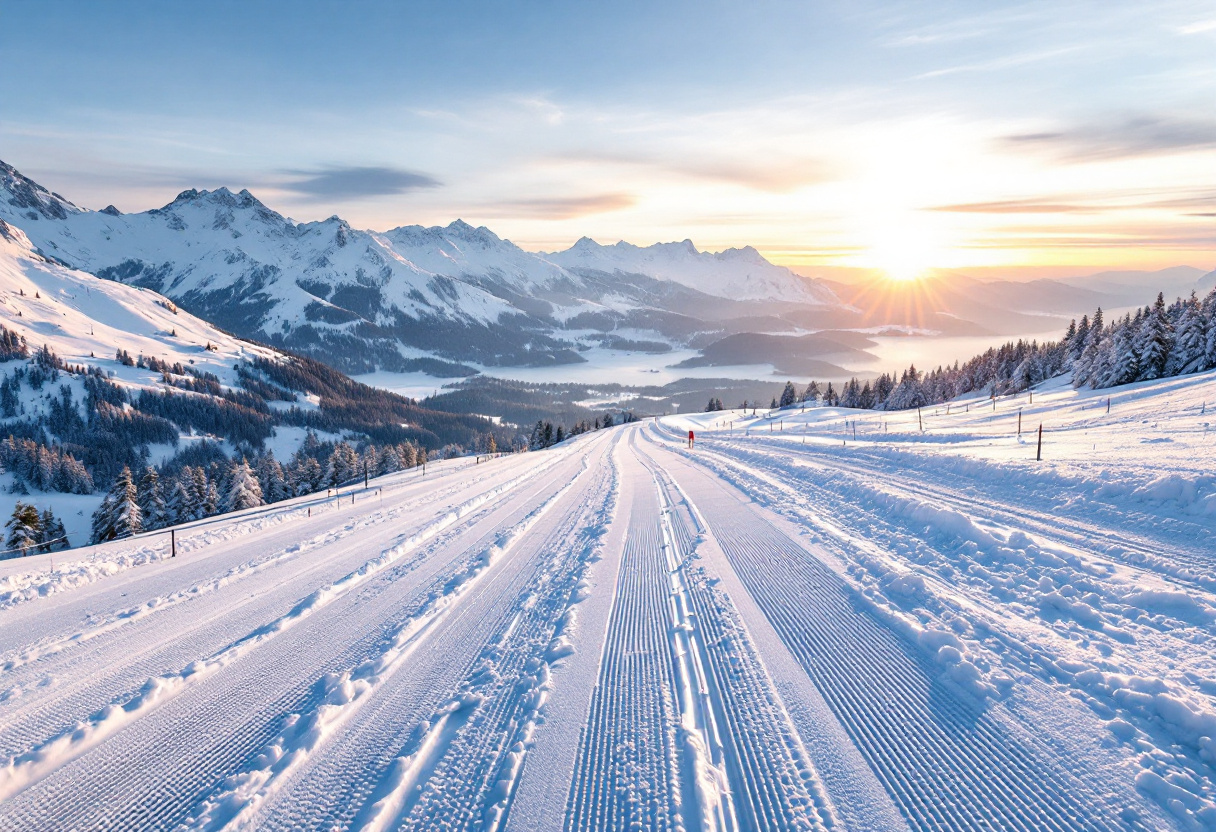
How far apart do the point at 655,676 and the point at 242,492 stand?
Result: 1988 inches

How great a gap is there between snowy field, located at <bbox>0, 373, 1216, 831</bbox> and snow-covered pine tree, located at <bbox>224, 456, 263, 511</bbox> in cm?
3964

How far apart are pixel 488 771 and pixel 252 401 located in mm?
172004

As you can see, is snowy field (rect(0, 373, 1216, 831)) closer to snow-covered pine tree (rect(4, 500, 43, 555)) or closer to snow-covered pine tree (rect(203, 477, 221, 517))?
snow-covered pine tree (rect(4, 500, 43, 555))

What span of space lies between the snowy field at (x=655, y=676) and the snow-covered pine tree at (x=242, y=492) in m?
39.6

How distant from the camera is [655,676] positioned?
5.40m

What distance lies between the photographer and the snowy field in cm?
382

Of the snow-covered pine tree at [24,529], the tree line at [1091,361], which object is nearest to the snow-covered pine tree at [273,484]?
the snow-covered pine tree at [24,529]

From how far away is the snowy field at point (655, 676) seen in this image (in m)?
3.82

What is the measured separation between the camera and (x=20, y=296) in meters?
176

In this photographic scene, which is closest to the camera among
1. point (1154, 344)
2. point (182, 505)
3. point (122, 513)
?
point (122, 513)

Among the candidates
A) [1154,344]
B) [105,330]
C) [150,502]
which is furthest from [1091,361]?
[105,330]

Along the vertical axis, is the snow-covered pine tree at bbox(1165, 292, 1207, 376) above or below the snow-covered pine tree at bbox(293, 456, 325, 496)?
above

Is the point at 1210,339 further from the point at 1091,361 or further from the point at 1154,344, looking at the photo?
the point at 1091,361

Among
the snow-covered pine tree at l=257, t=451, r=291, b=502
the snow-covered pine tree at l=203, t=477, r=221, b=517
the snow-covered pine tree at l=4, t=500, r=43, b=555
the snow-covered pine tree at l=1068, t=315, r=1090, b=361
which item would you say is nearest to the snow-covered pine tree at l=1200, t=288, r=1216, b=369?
the snow-covered pine tree at l=1068, t=315, r=1090, b=361
